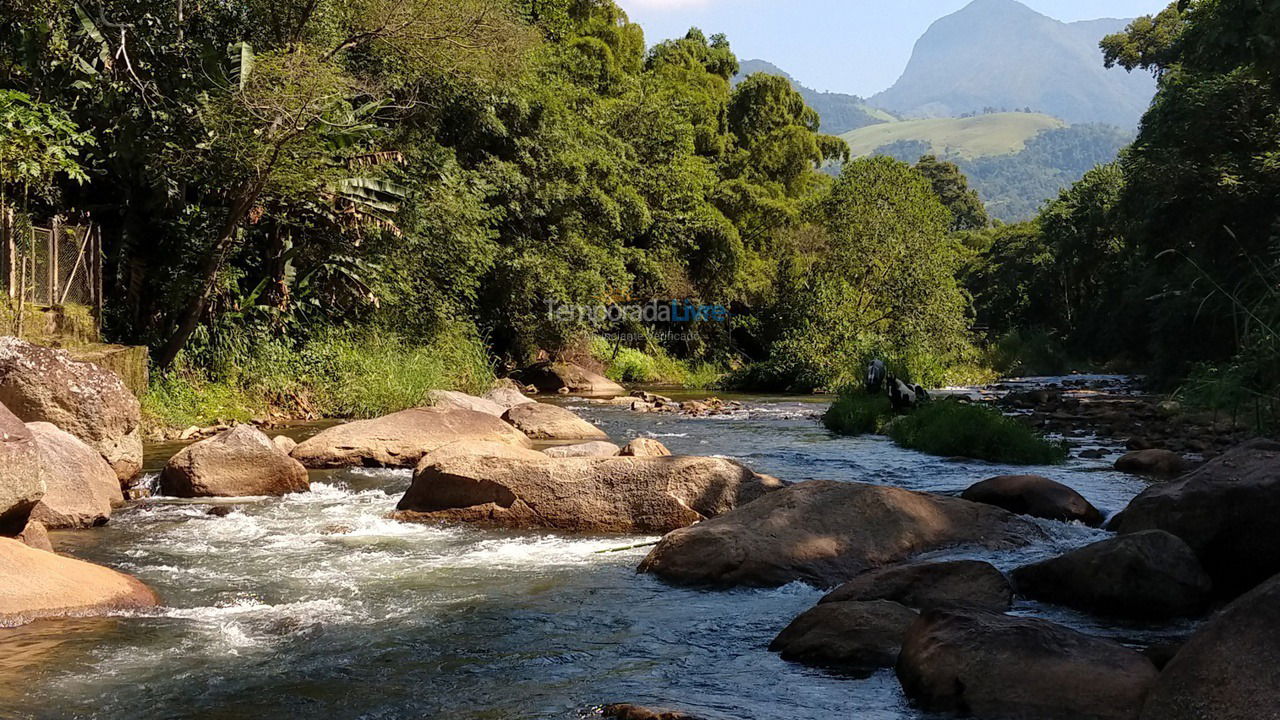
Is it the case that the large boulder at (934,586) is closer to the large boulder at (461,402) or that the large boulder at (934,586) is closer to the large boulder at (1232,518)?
the large boulder at (1232,518)

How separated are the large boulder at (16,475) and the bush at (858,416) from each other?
13145mm

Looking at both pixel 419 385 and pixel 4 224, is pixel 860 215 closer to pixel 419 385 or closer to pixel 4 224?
pixel 419 385

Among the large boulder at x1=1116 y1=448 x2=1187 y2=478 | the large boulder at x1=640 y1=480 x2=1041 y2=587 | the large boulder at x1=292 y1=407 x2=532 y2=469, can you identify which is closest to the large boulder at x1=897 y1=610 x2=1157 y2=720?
the large boulder at x1=640 y1=480 x2=1041 y2=587

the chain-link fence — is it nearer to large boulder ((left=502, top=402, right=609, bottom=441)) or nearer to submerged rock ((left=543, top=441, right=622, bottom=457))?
large boulder ((left=502, top=402, right=609, bottom=441))

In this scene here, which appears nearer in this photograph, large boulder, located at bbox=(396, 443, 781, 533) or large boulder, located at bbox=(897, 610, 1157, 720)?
large boulder, located at bbox=(897, 610, 1157, 720)

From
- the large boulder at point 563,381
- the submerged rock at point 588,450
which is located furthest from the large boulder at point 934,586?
the large boulder at point 563,381

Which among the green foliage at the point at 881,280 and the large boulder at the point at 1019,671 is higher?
the green foliage at the point at 881,280

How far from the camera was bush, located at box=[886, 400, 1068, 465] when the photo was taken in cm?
1430

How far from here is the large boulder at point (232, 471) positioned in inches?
437

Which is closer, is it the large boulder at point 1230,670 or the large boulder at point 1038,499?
the large boulder at point 1230,670

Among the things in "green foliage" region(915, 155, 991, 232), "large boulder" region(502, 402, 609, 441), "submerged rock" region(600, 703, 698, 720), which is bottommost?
"large boulder" region(502, 402, 609, 441)

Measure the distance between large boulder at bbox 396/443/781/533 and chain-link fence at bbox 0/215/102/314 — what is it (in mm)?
8751

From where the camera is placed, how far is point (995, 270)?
55.6 metres

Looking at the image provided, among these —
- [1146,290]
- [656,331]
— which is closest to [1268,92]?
[1146,290]
